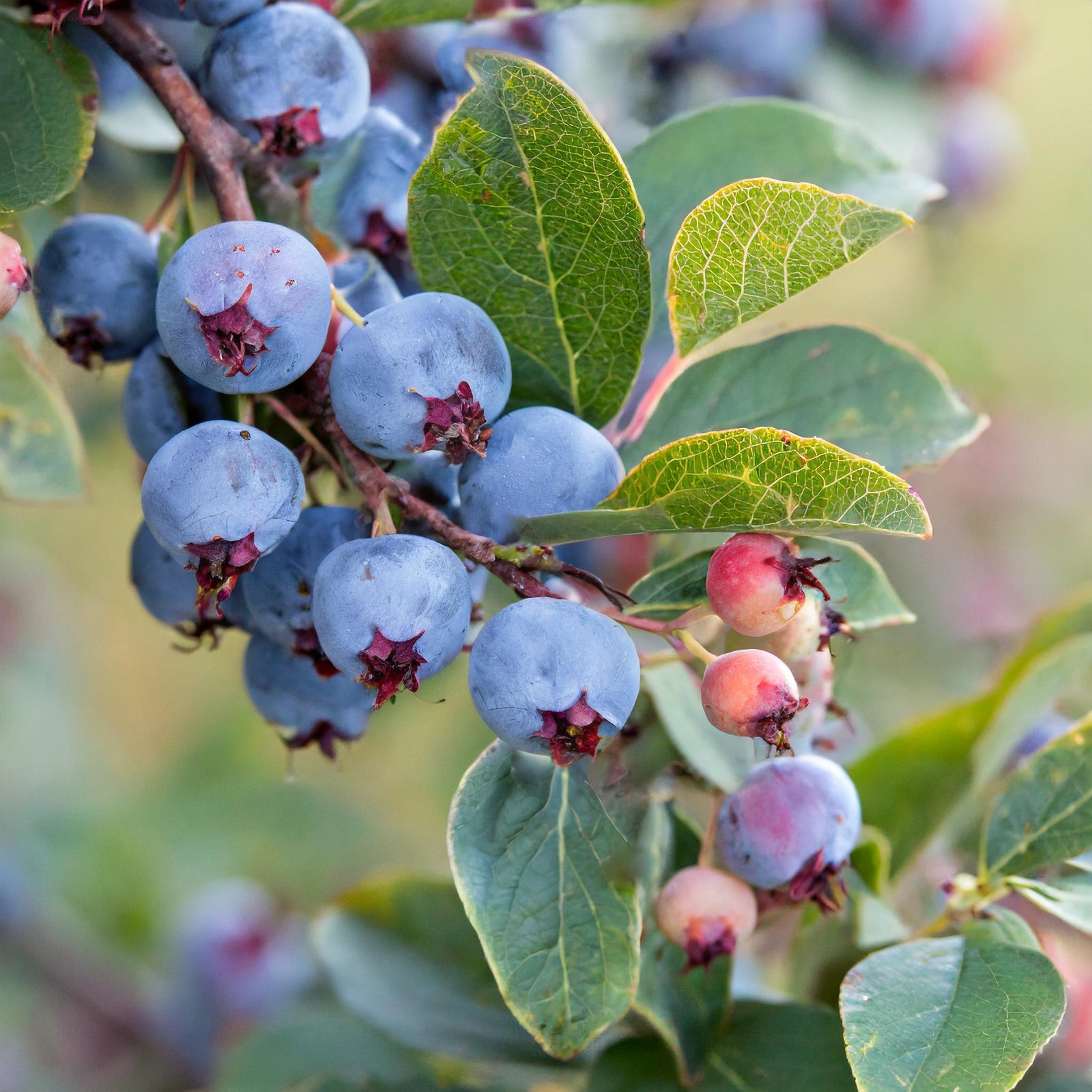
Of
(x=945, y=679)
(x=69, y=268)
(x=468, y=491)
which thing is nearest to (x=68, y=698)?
(x=945, y=679)

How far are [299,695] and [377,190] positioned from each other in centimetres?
41

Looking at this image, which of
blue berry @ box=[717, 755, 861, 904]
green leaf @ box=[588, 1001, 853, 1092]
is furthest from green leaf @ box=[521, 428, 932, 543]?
green leaf @ box=[588, 1001, 853, 1092]

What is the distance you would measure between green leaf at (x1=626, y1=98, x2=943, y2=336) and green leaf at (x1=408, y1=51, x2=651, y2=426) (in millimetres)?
172

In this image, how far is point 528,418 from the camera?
675mm

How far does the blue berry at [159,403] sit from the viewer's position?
0.76 metres

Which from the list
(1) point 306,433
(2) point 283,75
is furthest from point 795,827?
(2) point 283,75

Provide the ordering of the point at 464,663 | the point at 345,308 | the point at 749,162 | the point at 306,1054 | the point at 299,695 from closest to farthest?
the point at 345,308 → the point at 299,695 → the point at 749,162 → the point at 306,1054 → the point at 464,663

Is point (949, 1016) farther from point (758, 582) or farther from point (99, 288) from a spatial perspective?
point (99, 288)

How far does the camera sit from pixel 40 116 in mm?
749

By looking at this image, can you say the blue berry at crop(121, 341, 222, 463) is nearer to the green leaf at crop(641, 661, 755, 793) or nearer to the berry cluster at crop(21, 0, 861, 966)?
the berry cluster at crop(21, 0, 861, 966)

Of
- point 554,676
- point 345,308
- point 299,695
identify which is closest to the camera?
point 554,676

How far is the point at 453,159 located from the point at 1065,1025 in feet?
3.73

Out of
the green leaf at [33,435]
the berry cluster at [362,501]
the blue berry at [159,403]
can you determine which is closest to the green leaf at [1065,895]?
the berry cluster at [362,501]

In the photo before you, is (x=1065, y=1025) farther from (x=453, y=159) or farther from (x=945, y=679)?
(x=453, y=159)
